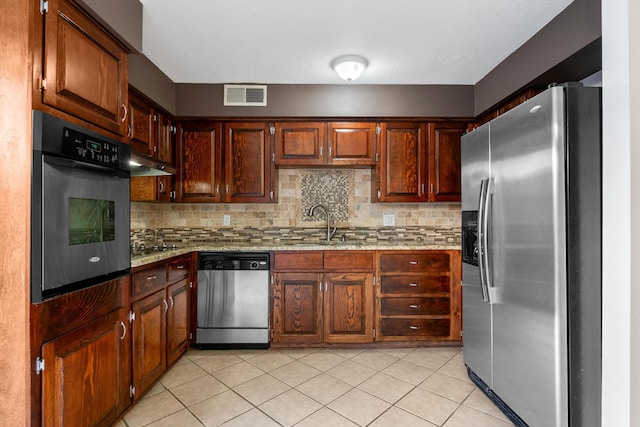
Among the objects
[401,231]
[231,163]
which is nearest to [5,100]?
[231,163]

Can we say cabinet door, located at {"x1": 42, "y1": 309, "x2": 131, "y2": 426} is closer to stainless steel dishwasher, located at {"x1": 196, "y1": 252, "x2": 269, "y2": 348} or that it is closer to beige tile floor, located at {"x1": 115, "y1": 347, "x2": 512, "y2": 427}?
beige tile floor, located at {"x1": 115, "y1": 347, "x2": 512, "y2": 427}

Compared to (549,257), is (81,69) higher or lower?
higher

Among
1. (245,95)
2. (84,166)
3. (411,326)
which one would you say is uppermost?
(245,95)

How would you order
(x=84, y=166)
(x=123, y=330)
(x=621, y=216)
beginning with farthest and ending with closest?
1. (x=123, y=330)
2. (x=84, y=166)
3. (x=621, y=216)

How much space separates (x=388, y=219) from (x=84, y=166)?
2.73 meters

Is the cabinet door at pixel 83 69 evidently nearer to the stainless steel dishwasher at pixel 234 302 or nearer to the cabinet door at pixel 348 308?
the stainless steel dishwasher at pixel 234 302

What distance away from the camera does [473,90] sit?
10.1ft

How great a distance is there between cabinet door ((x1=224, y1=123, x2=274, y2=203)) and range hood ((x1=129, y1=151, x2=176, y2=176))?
0.67 meters

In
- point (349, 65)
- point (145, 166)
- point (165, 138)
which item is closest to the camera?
point (145, 166)

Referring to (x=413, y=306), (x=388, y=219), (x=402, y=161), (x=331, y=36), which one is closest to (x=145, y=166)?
(x=331, y=36)

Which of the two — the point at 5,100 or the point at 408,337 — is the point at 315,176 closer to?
the point at 408,337

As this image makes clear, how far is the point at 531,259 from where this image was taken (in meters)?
1.63

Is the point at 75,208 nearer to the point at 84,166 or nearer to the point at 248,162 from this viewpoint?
the point at 84,166

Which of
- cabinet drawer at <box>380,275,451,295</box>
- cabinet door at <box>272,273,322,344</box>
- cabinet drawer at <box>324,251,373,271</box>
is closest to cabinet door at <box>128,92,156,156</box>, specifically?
cabinet door at <box>272,273,322,344</box>
